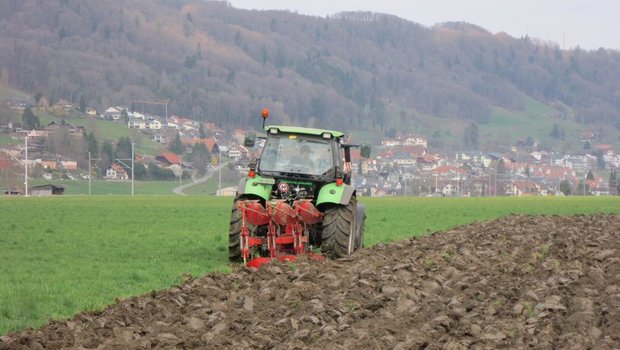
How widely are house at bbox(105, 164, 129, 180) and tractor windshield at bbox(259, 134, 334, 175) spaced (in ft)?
376

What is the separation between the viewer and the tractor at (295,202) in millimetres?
18609

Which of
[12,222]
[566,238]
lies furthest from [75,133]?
[566,238]

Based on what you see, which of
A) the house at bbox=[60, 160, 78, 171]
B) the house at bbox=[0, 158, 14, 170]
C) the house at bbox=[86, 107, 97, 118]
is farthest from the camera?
the house at bbox=[86, 107, 97, 118]

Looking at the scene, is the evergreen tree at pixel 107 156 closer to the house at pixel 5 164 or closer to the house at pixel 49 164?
the house at pixel 49 164

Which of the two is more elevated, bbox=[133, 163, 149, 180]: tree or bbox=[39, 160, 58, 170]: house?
bbox=[39, 160, 58, 170]: house

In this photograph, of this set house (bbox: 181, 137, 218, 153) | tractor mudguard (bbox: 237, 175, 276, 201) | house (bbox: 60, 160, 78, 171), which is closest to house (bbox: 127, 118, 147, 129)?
house (bbox: 181, 137, 218, 153)

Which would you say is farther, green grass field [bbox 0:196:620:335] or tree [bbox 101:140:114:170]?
tree [bbox 101:140:114:170]

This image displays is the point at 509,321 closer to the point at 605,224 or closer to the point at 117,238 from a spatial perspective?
the point at 117,238

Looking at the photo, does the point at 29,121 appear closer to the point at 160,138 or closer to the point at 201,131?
the point at 160,138

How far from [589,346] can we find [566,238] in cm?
1411

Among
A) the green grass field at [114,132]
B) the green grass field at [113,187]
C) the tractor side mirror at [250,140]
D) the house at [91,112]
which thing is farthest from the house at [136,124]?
the tractor side mirror at [250,140]

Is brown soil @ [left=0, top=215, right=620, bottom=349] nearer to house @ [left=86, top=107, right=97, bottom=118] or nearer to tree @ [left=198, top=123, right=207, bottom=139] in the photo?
house @ [left=86, top=107, right=97, bottom=118]

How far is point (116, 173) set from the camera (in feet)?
449

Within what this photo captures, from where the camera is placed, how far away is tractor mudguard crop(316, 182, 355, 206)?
18844mm
